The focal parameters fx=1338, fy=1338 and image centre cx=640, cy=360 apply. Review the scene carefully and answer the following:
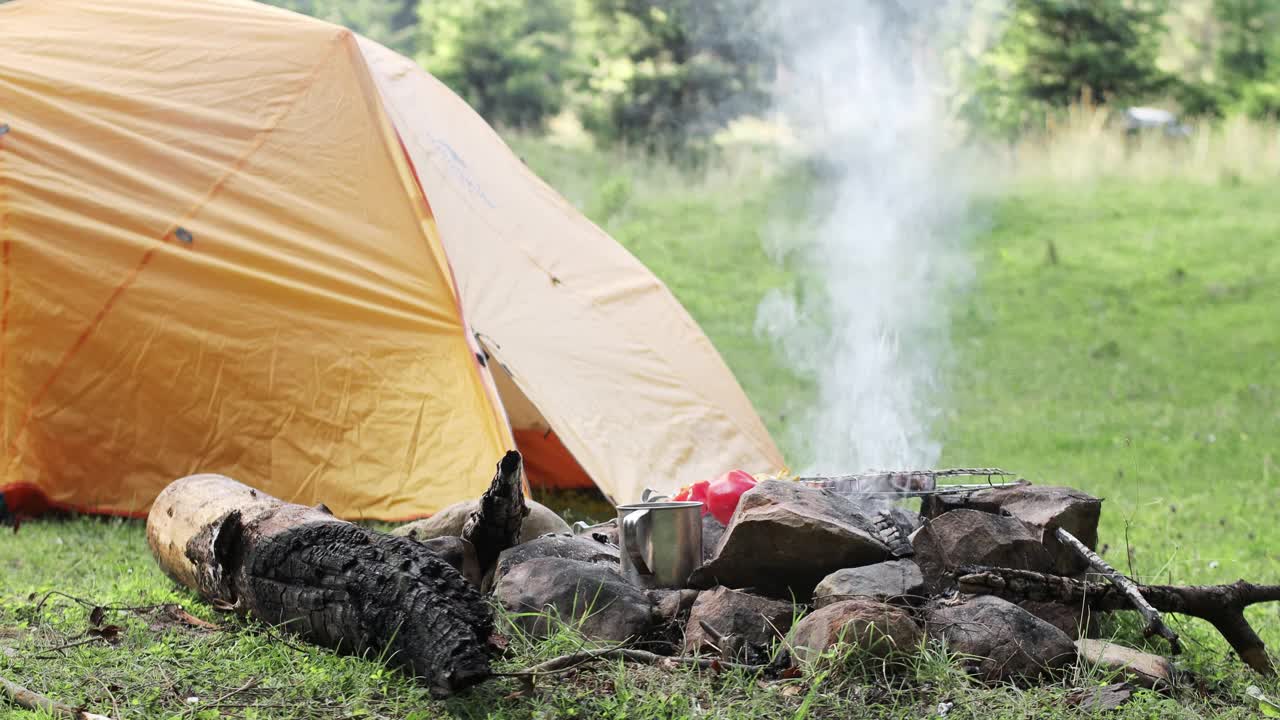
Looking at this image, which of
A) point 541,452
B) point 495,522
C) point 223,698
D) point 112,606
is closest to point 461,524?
→ point 495,522

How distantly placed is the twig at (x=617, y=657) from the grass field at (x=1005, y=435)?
0.14 feet

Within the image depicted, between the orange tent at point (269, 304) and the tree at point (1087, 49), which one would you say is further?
the tree at point (1087, 49)

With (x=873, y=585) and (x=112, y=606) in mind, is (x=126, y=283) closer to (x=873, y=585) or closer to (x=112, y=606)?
(x=112, y=606)

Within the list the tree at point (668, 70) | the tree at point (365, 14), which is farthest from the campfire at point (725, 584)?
the tree at point (365, 14)

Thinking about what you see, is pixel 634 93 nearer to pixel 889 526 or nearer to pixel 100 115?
pixel 100 115

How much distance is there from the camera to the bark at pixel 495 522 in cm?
377

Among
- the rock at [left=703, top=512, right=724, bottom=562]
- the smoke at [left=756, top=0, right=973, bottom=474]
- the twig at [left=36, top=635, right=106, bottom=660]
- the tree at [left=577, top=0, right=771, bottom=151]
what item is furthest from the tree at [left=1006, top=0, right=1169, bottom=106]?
the twig at [left=36, top=635, right=106, bottom=660]

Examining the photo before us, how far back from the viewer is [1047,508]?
386 centimetres

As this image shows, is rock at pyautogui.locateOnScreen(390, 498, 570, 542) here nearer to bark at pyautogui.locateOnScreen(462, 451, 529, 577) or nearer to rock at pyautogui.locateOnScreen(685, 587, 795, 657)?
bark at pyautogui.locateOnScreen(462, 451, 529, 577)

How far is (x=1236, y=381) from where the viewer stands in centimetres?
881

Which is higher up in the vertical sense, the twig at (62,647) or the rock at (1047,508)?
the rock at (1047,508)

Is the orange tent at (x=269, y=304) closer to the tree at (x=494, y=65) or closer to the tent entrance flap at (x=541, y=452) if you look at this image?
the tent entrance flap at (x=541, y=452)

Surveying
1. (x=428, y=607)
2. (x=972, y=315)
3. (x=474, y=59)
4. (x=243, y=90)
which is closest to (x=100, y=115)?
A: (x=243, y=90)

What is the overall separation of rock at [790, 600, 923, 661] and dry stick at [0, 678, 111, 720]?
158cm
